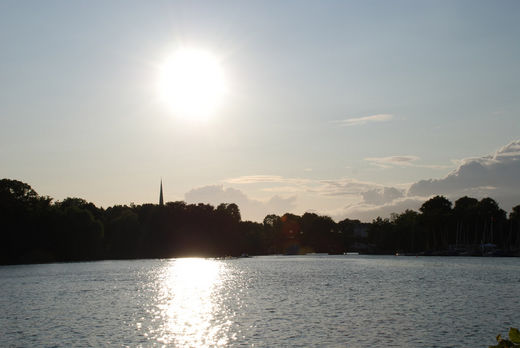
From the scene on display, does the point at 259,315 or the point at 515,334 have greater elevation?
the point at 515,334

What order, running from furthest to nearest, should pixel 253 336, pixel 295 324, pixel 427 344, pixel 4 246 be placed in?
pixel 4 246
pixel 295 324
pixel 253 336
pixel 427 344

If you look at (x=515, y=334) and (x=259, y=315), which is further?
(x=259, y=315)

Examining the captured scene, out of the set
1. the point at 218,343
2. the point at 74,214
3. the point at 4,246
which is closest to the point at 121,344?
the point at 218,343

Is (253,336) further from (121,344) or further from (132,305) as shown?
(132,305)

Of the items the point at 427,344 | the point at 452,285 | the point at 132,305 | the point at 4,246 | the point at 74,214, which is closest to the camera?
the point at 427,344

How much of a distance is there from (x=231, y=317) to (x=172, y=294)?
86.0ft

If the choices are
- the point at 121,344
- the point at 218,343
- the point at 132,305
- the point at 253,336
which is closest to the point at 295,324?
the point at 253,336

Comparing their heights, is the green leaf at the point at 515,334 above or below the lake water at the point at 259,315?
above

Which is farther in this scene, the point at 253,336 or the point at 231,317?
the point at 231,317

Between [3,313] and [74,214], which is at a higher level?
[74,214]

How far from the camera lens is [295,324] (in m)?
45.4

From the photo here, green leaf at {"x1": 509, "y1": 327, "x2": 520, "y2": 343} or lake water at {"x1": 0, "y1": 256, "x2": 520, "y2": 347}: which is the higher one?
green leaf at {"x1": 509, "y1": 327, "x2": 520, "y2": 343}

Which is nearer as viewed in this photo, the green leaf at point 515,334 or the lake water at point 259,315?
the green leaf at point 515,334

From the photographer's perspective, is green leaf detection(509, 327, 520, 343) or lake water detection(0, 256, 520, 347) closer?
green leaf detection(509, 327, 520, 343)
